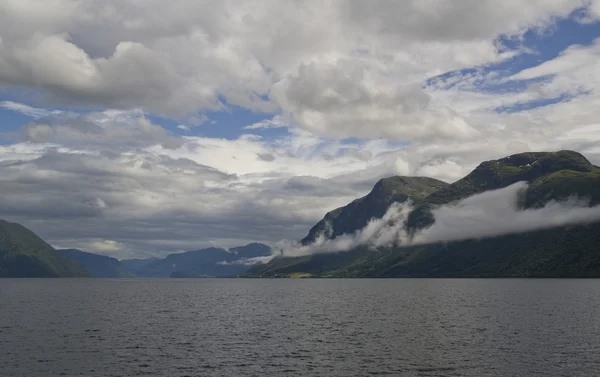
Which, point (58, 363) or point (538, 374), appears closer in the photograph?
point (538, 374)

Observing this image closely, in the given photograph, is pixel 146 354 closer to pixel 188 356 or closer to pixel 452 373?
pixel 188 356

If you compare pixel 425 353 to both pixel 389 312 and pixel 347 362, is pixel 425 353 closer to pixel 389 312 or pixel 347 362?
pixel 347 362

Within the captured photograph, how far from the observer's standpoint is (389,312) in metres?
166

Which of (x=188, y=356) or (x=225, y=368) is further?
(x=188, y=356)

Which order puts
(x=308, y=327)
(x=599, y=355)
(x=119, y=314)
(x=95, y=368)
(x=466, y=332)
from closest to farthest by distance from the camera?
(x=95, y=368) → (x=599, y=355) → (x=466, y=332) → (x=308, y=327) → (x=119, y=314)

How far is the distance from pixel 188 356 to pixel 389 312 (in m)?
94.5

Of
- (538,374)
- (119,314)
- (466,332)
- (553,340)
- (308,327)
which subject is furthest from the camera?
(119,314)

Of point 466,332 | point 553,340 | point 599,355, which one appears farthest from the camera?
point 466,332

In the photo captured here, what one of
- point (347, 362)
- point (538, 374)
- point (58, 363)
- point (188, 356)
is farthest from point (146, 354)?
point (538, 374)

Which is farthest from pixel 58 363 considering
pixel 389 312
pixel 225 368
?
pixel 389 312

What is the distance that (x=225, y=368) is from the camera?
76.9 metres

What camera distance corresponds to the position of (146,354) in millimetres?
88500

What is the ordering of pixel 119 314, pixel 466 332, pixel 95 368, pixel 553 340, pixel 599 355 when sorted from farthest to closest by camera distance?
pixel 119 314, pixel 466 332, pixel 553 340, pixel 599 355, pixel 95 368

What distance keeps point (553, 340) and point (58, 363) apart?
9448 cm
